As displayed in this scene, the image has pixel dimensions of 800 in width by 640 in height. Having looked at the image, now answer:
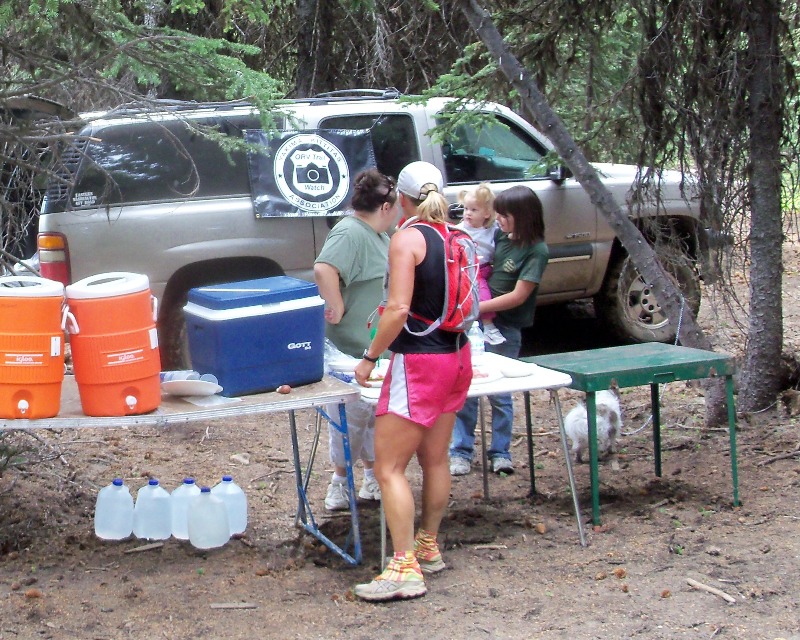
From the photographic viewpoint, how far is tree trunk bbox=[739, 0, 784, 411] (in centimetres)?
606

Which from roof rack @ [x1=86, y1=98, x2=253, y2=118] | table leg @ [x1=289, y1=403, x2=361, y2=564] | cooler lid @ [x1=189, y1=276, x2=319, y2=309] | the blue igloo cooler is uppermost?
roof rack @ [x1=86, y1=98, x2=253, y2=118]

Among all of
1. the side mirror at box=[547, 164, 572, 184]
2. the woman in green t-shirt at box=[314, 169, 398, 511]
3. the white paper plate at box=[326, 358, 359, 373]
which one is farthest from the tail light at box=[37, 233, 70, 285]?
the side mirror at box=[547, 164, 572, 184]

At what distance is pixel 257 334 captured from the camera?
4211 mm

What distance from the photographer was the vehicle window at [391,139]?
7.49 meters

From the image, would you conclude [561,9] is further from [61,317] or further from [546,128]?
[61,317]

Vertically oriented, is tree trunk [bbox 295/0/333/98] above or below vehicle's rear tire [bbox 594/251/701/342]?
above

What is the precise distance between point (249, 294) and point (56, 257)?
294 centimetres

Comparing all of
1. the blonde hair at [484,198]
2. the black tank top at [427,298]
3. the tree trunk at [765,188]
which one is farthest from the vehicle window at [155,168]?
the tree trunk at [765,188]

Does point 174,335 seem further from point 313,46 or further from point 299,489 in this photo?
point 313,46

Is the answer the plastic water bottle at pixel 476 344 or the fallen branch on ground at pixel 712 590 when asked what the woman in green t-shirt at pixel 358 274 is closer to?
the plastic water bottle at pixel 476 344

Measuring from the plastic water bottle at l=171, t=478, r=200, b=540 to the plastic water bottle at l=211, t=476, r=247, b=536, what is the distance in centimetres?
12

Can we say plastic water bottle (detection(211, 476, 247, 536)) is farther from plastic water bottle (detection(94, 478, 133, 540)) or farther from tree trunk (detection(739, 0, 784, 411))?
tree trunk (detection(739, 0, 784, 411))

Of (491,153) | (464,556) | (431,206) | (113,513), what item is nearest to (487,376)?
(464,556)

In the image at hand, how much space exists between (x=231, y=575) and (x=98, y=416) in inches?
38.2
